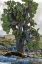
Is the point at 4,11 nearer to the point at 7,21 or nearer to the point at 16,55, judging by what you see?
the point at 7,21

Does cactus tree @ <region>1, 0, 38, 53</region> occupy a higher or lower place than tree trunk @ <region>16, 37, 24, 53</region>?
higher

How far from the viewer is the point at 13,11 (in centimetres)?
5750

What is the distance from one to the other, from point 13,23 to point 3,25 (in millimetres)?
3001

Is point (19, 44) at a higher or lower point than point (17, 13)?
lower

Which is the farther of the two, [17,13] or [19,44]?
[19,44]

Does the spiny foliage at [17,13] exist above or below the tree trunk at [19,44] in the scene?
above

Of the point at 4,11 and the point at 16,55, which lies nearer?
the point at 16,55

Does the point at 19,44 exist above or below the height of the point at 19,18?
below

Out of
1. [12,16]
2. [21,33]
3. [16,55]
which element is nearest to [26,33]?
[21,33]

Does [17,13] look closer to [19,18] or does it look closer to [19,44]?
[19,18]

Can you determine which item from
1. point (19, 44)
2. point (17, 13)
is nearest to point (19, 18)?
point (17, 13)

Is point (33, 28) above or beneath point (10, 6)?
beneath

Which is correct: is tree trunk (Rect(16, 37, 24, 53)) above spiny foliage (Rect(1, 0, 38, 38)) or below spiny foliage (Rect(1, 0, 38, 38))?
below

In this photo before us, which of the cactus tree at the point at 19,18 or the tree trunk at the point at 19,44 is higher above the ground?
the cactus tree at the point at 19,18
